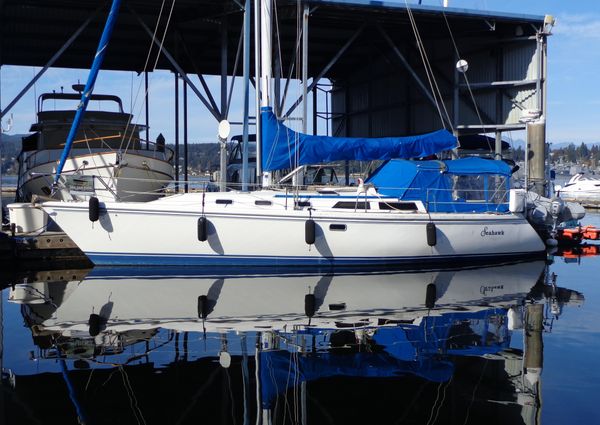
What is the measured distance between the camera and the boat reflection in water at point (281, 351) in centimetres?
679

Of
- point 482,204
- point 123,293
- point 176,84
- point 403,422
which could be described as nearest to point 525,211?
point 482,204

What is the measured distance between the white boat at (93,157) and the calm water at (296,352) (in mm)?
5232

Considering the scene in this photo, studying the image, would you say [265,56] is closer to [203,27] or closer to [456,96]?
[203,27]

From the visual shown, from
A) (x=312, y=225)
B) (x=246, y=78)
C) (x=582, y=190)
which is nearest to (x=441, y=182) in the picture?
(x=312, y=225)

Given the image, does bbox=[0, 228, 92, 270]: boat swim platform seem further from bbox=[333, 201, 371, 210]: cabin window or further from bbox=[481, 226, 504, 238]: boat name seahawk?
bbox=[481, 226, 504, 238]: boat name seahawk

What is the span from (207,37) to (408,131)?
9.79 metres

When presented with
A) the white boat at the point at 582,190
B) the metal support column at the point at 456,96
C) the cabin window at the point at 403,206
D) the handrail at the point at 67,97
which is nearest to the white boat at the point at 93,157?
the handrail at the point at 67,97

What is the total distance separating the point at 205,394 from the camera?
712 cm

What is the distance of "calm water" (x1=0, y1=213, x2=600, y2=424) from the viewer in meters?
6.77

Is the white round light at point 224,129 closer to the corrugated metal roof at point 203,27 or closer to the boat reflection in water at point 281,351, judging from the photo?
the boat reflection in water at point 281,351

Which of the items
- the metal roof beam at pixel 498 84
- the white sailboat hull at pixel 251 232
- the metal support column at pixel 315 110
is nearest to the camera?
the white sailboat hull at pixel 251 232

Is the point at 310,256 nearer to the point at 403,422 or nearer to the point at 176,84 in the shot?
the point at 403,422

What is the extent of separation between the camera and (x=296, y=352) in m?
8.81

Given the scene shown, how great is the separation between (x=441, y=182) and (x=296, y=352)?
9615 mm
